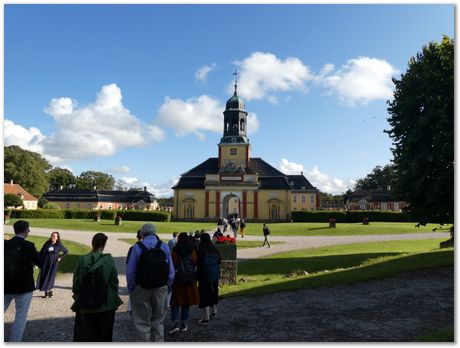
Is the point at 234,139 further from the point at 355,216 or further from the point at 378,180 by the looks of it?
the point at 378,180

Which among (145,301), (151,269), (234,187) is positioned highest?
(234,187)

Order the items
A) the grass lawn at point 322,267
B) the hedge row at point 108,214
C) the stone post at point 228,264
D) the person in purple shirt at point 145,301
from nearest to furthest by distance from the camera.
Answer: the person in purple shirt at point 145,301 → the grass lawn at point 322,267 → the stone post at point 228,264 → the hedge row at point 108,214

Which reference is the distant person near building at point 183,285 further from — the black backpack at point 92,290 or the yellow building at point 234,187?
the yellow building at point 234,187

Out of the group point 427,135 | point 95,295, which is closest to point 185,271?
point 95,295

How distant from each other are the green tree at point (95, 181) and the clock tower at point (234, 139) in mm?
58594

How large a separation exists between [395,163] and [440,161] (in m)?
2.41

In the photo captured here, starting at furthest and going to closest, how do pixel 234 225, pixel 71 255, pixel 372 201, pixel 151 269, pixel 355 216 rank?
pixel 372 201 → pixel 355 216 → pixel 234 225 → pixel 71 255 → pixel 151 269

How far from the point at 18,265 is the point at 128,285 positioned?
1797 mm

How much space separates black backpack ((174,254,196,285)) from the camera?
720 cm

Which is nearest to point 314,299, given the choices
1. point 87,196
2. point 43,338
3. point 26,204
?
point 43,338

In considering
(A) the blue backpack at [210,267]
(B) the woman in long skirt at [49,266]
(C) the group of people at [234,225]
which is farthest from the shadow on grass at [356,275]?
(C) the group of people at [234,225]

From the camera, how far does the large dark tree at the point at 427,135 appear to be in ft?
49.7

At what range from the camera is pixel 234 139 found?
61.6 metres

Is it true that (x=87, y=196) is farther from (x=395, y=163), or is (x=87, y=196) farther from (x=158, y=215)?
(x=395, y=163)
